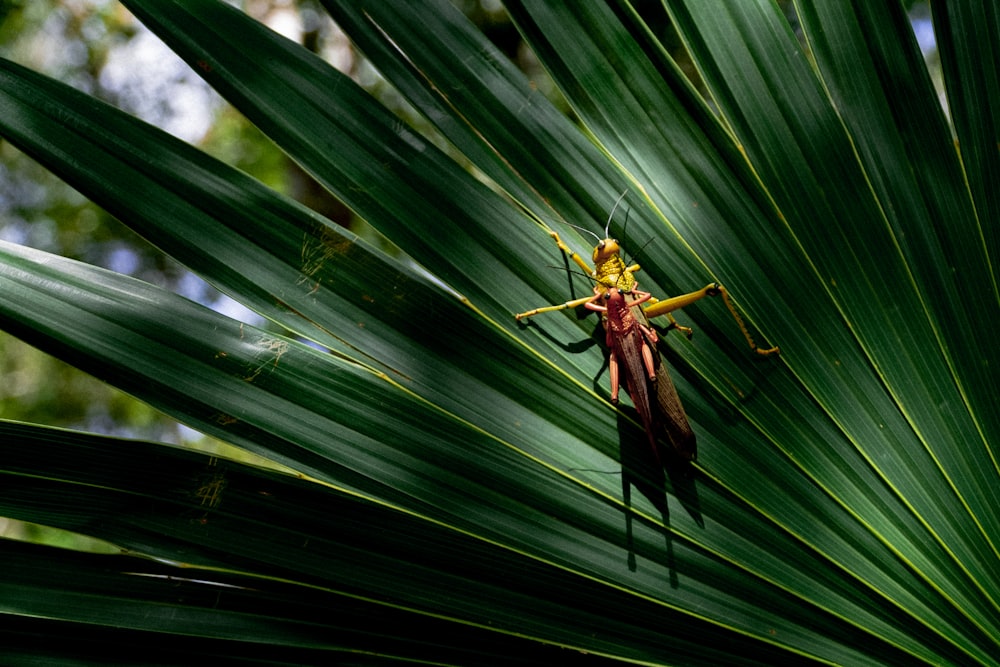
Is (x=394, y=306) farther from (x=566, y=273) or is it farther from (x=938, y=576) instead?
(x=938, y=576)

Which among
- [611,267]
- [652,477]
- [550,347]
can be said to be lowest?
[652,477]

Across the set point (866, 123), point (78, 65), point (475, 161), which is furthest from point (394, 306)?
point (78, 65)

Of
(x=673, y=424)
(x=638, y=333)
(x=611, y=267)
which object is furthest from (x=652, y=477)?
(x=611, y=267)

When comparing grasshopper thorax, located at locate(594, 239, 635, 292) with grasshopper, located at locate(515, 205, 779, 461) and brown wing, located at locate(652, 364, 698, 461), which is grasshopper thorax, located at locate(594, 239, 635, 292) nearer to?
grasshopper, located at locate(515, 205, 779, 461)

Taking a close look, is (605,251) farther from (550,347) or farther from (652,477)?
(652,477)

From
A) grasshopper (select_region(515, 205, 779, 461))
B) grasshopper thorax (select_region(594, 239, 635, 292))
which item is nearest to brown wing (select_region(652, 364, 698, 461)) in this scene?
grasshopper (select_region(515, 205, 779, 461))

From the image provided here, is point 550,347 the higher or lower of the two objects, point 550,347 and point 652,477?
the higher

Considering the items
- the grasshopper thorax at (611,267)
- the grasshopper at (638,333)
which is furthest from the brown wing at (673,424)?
the grasshopper thorax at (611,267)
